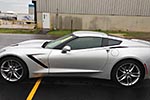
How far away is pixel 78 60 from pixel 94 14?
20.6 metres

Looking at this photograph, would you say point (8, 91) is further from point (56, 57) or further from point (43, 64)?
point (56, 57)

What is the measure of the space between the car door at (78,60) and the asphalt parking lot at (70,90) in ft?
1.14

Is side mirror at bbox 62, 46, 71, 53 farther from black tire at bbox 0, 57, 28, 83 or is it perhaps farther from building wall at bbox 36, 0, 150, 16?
building wall at bbox 36, 0, 150, 16

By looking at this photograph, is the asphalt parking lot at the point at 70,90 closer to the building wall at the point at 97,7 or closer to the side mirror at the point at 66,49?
the side mirror at the point at 66,49

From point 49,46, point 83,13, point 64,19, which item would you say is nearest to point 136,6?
point 83,13

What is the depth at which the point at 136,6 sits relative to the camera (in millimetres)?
24219

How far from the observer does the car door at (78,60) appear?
4496 millimetres

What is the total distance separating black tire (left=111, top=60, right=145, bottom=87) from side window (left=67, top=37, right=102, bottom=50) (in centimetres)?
72

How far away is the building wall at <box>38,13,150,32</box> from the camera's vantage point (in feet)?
80.1

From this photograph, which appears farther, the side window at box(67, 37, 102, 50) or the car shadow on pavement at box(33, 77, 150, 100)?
the side window at box(67, 37, 102, 50)

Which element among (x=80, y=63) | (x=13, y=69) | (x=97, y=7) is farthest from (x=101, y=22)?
(x=13, y=69)

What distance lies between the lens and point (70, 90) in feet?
13.9

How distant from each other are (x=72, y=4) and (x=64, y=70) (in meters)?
20.5

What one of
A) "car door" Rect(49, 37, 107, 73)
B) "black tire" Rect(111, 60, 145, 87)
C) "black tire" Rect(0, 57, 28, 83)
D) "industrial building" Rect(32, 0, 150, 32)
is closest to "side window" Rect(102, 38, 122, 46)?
"car door" Rect(49, 37, 107, 73)
